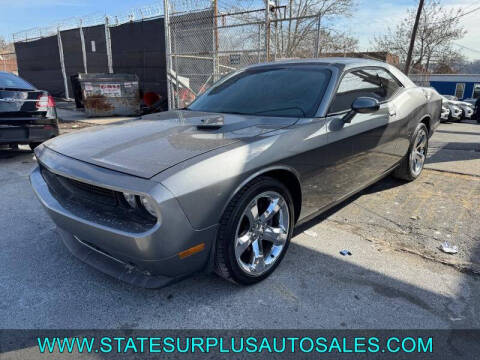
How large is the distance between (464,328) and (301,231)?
1.51m

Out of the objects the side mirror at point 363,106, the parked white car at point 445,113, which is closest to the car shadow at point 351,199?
the side mirror at point 363,106

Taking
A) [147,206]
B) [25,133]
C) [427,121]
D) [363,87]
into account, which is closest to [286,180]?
[147,206]

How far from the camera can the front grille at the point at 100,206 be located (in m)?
1.98

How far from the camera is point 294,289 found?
246 centimetres

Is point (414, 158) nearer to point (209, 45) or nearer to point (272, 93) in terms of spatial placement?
point (272, 93)

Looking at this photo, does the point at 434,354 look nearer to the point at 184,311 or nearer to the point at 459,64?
the point at 184,311

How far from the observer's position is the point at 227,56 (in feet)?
34.0

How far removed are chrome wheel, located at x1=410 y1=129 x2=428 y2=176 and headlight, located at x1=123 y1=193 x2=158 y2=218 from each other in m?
3.70

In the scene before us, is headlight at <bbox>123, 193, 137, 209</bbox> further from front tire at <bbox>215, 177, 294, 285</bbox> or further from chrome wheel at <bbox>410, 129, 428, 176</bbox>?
chrome wheel at <bbox>410, 129, 428, 176</bbox>

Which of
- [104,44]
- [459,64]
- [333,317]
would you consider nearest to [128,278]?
[333,317]

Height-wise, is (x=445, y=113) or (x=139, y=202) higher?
(x=139, y=202)

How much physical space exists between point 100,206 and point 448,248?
2.82 m

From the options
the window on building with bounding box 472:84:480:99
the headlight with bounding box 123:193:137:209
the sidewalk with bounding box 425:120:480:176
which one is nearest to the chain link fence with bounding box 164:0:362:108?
the sidewalk with bounding box 425:120:480:176

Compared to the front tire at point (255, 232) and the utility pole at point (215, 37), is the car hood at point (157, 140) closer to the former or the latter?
the front tire at point (255, 232)
